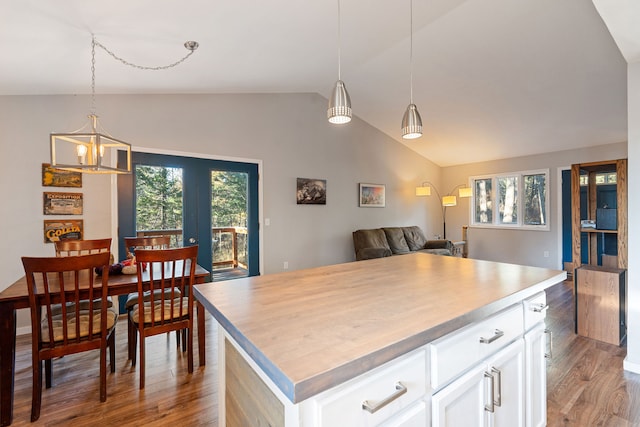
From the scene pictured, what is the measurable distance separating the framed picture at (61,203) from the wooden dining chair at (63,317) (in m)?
1.44

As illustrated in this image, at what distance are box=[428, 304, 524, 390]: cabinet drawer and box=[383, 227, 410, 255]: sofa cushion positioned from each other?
178 inches

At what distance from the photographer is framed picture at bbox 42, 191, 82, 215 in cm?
317

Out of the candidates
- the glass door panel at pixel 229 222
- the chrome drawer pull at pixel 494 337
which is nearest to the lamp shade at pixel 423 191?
the glass door panel at pixel 229 222

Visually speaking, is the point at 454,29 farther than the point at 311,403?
Yes

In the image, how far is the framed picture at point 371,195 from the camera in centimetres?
594

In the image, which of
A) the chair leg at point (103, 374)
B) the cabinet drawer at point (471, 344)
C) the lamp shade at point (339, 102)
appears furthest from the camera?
the chair leg at point (103, 374)

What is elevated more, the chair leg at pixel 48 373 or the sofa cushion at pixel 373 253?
the sofa cushion at pixel 373 253

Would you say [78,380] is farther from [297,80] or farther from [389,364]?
[297,80]

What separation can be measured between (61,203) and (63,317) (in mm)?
2007

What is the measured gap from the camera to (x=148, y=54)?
8.75ft

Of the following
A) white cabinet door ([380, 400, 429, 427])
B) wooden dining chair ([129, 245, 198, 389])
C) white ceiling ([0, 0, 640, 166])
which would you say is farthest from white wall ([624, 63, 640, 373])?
wooden dining chair ([129, 245, 198, 389])

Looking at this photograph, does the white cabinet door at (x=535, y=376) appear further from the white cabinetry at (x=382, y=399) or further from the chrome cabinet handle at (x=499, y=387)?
the white cabinetry at (x=382, y=399)

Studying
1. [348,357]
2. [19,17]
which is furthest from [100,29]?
[348,357]

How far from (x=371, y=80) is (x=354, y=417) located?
4571 mm
